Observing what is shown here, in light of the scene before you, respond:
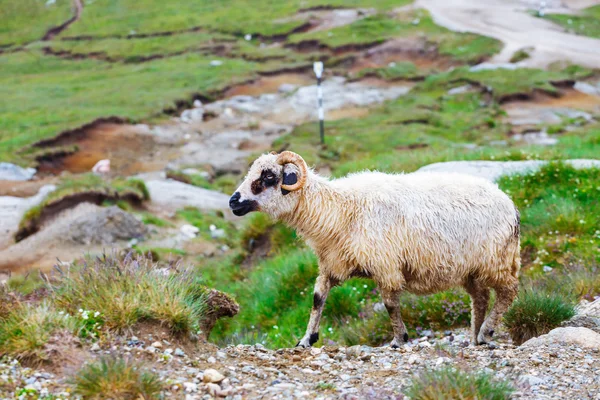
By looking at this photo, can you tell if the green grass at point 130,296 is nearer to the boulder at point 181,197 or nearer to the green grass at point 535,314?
the green grass at point 535,314

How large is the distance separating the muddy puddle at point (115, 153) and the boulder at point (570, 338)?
2555 cm

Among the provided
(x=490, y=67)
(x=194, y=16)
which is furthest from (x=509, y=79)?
(x=194, y=16)

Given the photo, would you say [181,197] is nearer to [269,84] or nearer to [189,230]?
[189,230]

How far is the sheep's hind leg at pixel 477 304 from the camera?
976 centimetres

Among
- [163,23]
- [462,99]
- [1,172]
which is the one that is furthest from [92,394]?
[163,23]

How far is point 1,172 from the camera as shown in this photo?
2919 centimetres

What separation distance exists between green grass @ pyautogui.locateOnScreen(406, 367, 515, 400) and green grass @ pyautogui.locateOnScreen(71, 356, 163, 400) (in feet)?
7.49

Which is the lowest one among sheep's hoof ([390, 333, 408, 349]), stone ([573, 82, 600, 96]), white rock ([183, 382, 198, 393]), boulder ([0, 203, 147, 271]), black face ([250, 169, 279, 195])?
stone ([573, 82, 600, 96])

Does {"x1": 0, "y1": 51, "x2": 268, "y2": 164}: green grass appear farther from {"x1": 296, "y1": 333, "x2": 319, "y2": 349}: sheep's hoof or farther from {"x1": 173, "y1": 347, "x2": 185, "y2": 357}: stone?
{"x1": 173, "y1": 347, "x2": 185, "y2": 357}: stone

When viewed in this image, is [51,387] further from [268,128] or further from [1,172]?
[268,128]

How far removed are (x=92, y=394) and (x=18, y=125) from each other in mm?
34566

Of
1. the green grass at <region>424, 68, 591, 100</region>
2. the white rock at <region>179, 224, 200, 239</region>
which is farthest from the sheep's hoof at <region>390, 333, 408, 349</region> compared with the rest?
the green grass at <region>424, 68, 591, 100</region>

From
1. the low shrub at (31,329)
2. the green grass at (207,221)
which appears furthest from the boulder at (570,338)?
the green grass at (207,221)

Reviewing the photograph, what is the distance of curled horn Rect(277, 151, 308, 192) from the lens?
907 cm
